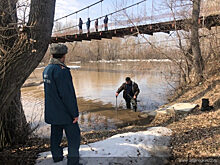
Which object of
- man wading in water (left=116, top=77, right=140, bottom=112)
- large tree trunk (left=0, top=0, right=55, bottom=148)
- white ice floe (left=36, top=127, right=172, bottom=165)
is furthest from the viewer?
man wading in water (left=116, top=77, right=140, bottom=112)

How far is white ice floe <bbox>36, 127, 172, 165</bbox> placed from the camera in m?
2.43

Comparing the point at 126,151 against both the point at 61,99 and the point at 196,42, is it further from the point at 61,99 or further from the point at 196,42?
the point at 196,42

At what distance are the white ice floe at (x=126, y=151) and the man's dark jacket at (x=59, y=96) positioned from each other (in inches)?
27.3

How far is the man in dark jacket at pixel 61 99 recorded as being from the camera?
204 centimetres

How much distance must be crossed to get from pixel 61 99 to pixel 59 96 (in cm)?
4

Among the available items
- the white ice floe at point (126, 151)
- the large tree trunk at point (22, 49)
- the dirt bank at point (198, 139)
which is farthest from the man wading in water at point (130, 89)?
the large tree trunk at point (22, 49)

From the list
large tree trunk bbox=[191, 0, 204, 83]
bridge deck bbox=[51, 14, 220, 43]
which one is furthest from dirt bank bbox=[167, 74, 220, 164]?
bridge deck bbox=[51, 14, 220, 43]

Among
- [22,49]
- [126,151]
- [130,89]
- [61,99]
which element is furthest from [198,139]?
[130,89]

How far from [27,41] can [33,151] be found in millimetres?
1674

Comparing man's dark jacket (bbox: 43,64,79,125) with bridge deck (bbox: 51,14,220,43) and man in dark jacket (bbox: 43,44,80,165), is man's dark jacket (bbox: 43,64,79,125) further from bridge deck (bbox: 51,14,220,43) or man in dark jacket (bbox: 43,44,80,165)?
bridge deck (bbox: 51,14,220,43)

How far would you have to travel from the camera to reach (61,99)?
211 centimetres

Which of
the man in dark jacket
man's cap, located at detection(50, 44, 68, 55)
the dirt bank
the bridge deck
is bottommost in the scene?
the dirt bank

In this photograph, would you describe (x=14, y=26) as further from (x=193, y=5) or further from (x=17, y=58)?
(x=193, y=5)

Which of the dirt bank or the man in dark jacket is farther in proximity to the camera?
the dirt bank
